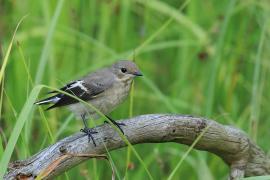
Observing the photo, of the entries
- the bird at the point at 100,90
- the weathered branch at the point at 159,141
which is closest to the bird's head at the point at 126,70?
the bird at the point at 100,90

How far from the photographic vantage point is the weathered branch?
2979mm

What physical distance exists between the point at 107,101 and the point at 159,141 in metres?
0.67

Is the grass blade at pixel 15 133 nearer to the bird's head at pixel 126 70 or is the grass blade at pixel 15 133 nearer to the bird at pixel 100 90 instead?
the bird at pixel 100 90

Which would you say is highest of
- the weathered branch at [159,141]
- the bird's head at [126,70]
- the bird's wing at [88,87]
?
the bird's head at [126,70]

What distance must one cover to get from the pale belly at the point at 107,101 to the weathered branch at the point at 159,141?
0.32 metres

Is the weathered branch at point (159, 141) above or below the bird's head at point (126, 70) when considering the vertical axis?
below

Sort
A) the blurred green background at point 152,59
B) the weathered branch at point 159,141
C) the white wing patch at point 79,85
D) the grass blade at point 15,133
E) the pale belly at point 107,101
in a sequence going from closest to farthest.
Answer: the grass blade at point 15,133 → the weathered branch at point 159,141 → the pale belly at point 107,101 → the white wing patch at point 79,85 → the blurred green background at point 152,59

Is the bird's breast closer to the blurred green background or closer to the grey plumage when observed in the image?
the grey plumage

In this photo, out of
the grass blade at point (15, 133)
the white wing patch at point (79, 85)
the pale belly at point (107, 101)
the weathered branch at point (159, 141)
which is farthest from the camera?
the white wing patch at point (79, 85)

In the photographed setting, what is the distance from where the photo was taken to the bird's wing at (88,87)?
159 inches

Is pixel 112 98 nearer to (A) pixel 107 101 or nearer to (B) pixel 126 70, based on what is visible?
(A) pixel 107 101

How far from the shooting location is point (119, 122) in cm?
345

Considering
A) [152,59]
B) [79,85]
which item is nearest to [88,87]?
[79,85]

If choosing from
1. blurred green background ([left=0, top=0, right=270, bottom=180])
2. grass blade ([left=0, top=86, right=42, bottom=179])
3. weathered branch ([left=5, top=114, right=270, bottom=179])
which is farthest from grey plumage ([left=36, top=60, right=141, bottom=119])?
grass blade ([left=0, top=86, right=42, bottom=179])
